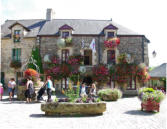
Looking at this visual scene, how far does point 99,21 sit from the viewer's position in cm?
2277

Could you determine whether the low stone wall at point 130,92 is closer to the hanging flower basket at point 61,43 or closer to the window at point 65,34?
the hanging flower basket at point 61,43

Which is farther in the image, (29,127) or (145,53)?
(145,53)

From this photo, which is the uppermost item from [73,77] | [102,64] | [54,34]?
[54,34]

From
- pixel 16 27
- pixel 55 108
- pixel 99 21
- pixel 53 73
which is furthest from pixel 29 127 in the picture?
pixel 99 21

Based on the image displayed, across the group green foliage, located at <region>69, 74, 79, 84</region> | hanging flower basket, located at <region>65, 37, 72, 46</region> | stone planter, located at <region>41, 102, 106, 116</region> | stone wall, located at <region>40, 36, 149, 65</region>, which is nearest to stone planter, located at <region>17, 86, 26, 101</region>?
stone planter, located at <region>41, 102, 106, 116</region>

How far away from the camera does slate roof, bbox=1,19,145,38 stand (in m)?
20.5

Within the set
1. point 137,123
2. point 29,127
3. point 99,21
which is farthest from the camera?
point 99,21

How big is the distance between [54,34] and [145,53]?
10.0 meters

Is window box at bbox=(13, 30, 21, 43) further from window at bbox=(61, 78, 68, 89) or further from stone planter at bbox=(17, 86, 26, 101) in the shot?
stone planter at bbox=(17, 86, 26, 101)

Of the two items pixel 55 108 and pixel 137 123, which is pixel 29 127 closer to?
pixel 55 108

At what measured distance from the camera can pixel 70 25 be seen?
2194 centimetres

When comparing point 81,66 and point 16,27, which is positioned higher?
point 16,27

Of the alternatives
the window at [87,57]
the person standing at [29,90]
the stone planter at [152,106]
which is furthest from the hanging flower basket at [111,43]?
the stone planter at [152,106]

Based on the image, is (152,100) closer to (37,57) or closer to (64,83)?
(64,83)
